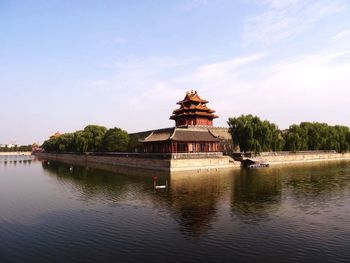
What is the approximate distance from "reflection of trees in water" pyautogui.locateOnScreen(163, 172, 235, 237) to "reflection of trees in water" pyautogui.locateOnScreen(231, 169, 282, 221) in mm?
1520

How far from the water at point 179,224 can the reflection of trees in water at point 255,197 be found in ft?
0.25

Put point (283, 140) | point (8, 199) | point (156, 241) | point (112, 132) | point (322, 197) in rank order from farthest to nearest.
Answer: point (112, 132), point (283, 140), point (8, 199), point (322, 197), point (156, 241)

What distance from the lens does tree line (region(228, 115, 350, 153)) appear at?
60.3 metres

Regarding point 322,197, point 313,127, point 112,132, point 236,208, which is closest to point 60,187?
point 236,208

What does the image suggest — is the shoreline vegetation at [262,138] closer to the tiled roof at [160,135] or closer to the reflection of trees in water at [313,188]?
the tiled roof at [160,135]

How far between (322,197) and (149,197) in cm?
1574

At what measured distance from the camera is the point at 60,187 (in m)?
37.8

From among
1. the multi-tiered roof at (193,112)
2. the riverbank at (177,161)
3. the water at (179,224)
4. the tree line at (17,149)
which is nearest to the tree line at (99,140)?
the riverbank at (177,161)

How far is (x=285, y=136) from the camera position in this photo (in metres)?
71.4

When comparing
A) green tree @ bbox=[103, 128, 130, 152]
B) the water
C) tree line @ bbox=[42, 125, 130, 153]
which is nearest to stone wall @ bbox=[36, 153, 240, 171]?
green tree @ bbox=[103, 128, 130, 152]

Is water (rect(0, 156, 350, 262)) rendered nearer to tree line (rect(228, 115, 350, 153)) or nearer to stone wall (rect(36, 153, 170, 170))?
stone wall (rect(36, 153, 170, 170))

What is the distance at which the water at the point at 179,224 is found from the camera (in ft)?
48.8

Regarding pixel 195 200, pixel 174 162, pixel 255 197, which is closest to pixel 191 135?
pixel 174 162

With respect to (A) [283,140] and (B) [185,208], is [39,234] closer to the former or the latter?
(B) [185,208]
